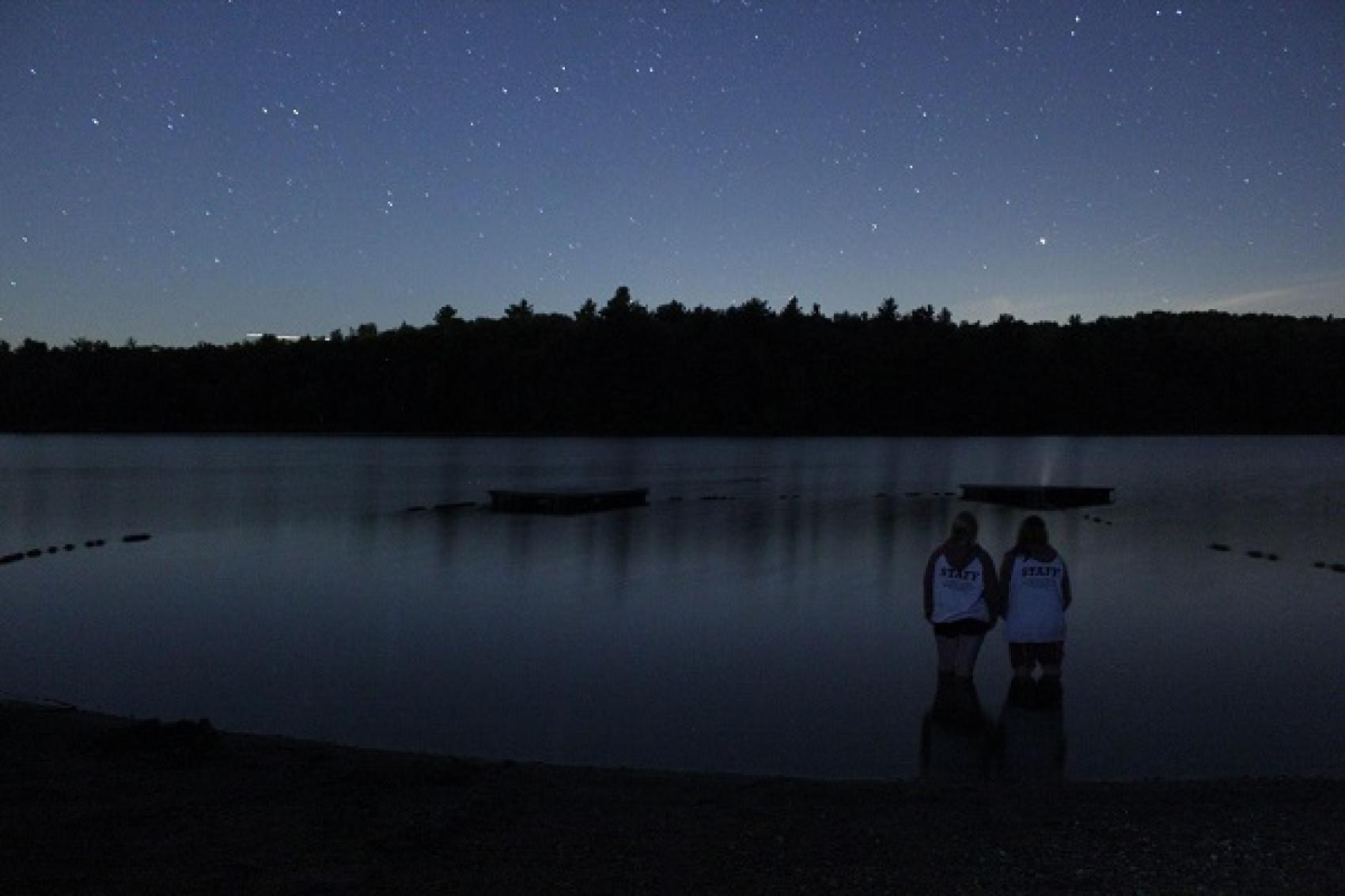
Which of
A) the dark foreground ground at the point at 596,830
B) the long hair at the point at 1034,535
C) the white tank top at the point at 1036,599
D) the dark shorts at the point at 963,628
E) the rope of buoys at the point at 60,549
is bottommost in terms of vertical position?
the rope of buoys at the point at 60,549

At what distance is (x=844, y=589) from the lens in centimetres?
1642

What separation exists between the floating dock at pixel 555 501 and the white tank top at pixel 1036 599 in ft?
65.6

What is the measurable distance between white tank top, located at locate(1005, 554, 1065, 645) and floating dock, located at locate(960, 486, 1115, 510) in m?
22.8

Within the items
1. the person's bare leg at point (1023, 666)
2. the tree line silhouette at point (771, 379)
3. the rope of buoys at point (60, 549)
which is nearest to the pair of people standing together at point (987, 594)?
the person's bare leg at point (1023, 666)

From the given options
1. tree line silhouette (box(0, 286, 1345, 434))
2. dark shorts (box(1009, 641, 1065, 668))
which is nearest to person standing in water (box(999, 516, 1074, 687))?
dark shorts (box(1009, 641, 1065, 668))

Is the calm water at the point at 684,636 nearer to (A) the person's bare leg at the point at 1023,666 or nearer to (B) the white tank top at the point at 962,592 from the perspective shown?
(A) the person's bare leg at the point at 1023,666

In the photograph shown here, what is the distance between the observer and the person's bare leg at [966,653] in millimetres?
9766

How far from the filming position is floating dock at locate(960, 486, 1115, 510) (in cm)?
3244

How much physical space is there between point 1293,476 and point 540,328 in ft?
349

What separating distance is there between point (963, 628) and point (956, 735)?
1.25 m

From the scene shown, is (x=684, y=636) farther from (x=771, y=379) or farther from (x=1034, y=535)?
(x=771, y=379)

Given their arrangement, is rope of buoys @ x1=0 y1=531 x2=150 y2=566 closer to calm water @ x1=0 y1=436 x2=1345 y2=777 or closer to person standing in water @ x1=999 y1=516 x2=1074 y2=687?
calm water @ x1=0 y1=436 x2=1345 y2=777

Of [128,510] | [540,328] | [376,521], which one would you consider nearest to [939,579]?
[376,521]

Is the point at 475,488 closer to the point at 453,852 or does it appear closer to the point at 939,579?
the point at 939,579
